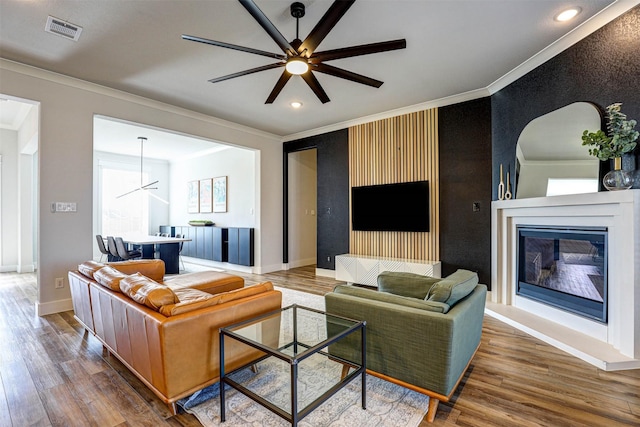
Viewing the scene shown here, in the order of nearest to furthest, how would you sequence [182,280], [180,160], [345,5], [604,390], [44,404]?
[345,5], [44,404], [604,390], [182,280], [180,160]

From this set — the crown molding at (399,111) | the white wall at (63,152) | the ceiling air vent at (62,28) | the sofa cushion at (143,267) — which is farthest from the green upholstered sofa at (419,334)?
the white wall at (63,152)

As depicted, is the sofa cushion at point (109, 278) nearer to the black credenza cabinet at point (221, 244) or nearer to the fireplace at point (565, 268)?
the black credenza cabinet at point (221, 244)

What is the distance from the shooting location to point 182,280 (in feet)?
10.7

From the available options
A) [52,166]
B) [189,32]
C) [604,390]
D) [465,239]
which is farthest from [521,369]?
[52,166]

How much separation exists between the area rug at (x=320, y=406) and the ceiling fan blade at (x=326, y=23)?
7.53 ft

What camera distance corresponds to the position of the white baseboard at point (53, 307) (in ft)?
11.7

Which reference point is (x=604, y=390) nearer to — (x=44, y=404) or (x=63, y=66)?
(x=44, y=404)

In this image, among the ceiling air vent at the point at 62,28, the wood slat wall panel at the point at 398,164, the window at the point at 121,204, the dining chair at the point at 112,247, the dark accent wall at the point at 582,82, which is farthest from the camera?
the window at the point at 121,204

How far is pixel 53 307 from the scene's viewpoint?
12.0 ft

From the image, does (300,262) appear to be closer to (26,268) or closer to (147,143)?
(147,143)

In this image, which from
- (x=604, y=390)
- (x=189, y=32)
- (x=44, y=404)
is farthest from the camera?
(x=189, y=32)

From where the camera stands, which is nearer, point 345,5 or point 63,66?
point 345,5

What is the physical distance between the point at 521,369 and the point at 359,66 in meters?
3.37

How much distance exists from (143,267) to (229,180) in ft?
13.8
